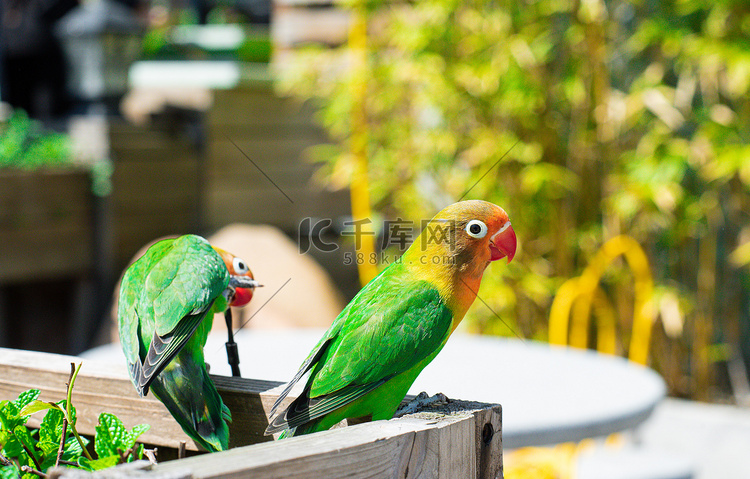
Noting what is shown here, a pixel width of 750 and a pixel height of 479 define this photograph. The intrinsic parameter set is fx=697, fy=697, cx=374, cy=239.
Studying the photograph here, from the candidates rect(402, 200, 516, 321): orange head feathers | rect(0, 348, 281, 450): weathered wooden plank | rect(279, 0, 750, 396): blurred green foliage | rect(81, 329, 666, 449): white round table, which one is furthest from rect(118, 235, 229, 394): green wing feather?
rect(279, 0, 750, 396): blurred green foliage

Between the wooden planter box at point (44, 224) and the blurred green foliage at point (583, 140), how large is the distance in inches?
46.8

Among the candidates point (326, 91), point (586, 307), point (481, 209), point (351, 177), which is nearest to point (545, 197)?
point (586, 307)

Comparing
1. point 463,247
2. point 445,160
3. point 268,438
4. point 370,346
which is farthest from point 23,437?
point 445,160

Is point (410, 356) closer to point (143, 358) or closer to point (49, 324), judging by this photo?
point (143, 358)

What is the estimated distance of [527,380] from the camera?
1.65 meters

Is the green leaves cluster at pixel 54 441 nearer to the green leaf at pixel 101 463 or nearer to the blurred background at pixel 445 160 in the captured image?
the green leaf at pixel 101 463

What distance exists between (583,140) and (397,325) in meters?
2.37

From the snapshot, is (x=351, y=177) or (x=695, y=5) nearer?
(x=695, y=5)

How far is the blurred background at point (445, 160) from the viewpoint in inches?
105

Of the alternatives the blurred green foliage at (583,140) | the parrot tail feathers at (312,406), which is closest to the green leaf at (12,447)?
the parrot tail feathers at (312,406)

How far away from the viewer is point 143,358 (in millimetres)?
692

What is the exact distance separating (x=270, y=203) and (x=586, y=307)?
1.67 m

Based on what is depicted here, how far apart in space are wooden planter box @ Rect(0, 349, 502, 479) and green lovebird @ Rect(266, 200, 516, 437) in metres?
0.05

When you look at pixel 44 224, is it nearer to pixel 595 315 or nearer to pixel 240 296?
pixel 595 315
